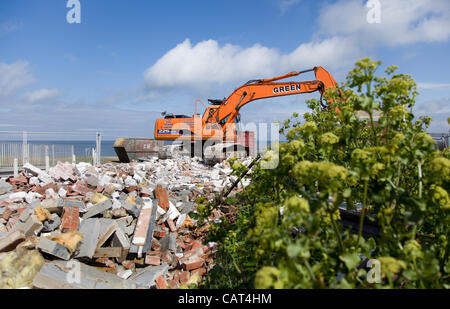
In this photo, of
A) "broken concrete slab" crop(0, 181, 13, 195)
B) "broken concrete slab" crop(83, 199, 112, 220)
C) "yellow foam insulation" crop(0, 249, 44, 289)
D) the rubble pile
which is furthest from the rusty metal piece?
"yellow foam insulation" crop(0, 249, 44, 289)

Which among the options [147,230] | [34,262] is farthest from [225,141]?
[34,262]

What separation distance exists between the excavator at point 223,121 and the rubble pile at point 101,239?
6.88m

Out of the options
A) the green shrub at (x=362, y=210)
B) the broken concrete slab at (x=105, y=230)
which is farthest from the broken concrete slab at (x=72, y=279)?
the green shrub at (x=362, y=210)

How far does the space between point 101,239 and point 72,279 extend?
1.52 meters

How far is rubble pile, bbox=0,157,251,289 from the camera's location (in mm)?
3309

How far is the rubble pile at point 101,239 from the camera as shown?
10.9 ft

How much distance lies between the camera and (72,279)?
294 centimetres

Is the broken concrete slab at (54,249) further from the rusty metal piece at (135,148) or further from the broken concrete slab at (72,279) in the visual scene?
the rusty metal piece at (135,148)

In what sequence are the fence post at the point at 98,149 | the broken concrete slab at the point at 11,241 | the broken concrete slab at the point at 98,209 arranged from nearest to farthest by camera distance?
the broken concrete slab at the point at 11,241 → the broken concrete slab at the point at 98,209 → the fence post at the point at 98,149

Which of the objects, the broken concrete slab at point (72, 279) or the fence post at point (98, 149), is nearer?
the broken concrete slab at point (72, 279)

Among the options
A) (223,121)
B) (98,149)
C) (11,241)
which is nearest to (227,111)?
(223,121)

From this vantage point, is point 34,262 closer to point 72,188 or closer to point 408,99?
point 72,188

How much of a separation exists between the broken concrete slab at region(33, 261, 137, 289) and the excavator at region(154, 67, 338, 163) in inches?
380

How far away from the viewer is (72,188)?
6582 mm
